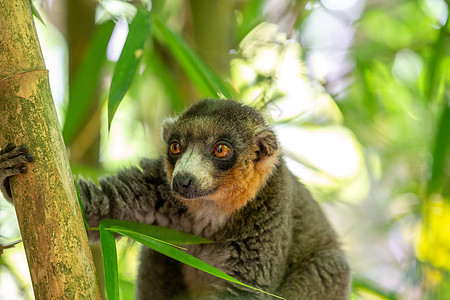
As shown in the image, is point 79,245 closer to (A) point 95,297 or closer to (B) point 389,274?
(A) point 95,297

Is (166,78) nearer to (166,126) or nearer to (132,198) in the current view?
(166,126)

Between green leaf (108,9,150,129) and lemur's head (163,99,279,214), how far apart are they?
1.86 feet

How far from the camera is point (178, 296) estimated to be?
3336 millimetres

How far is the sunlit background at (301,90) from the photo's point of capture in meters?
3.33

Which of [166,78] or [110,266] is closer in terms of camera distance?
[110,266]

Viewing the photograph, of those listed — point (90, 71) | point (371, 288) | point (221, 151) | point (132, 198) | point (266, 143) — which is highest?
point (90, 71)

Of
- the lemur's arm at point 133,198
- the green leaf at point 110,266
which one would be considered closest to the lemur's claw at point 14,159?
the green leaf at point 110,266

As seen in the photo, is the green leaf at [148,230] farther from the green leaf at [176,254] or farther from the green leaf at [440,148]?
the green leaf at [440,148]

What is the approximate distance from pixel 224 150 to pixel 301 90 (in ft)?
4.60

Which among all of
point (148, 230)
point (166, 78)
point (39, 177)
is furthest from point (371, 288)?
point (39, 177)

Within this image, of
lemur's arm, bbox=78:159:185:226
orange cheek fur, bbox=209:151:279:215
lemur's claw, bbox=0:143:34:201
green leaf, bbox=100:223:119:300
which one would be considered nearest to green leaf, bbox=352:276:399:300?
orange cheek fur, bbox=209:151:279:215

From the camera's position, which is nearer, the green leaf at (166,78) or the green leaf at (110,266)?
the green leaf at (110,266)

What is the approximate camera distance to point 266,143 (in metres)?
3.09

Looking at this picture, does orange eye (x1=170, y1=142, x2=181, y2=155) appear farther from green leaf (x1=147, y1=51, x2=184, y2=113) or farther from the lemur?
green leaf (x1=147, y1=51, x2=184, y2=113)
